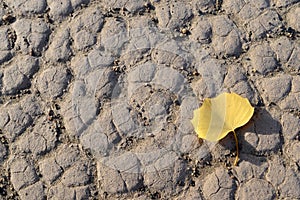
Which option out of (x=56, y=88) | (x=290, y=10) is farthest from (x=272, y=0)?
(x=56, y=88)

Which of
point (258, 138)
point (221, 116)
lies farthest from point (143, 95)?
point (258, 138)

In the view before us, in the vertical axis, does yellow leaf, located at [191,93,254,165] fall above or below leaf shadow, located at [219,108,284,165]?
above

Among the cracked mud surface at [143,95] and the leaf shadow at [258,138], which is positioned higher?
the cracked mud surface at [143,95]

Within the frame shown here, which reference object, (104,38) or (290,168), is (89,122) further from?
(290,168)

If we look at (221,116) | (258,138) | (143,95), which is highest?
(143,95)

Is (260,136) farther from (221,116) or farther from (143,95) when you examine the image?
(143,95)
